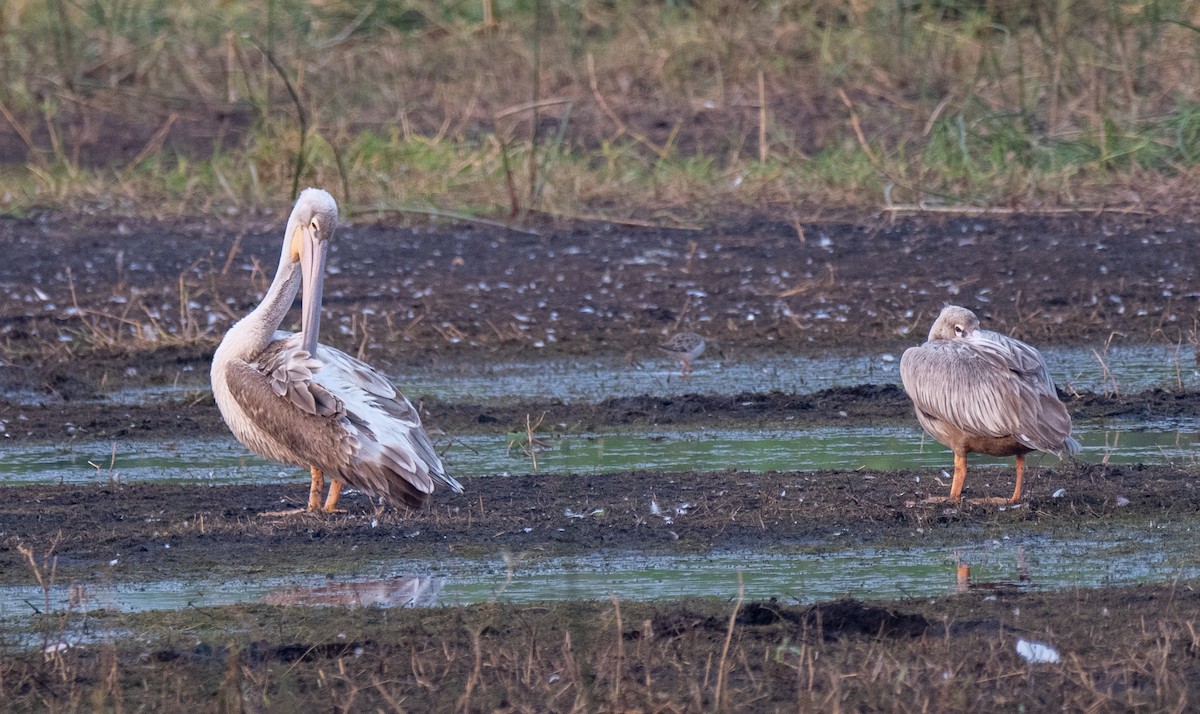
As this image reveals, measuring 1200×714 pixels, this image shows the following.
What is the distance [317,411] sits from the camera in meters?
6.32

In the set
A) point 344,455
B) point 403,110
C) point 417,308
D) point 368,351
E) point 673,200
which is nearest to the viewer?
point 344,455

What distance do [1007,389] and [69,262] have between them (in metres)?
7.15

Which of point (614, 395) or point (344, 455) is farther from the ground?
point (344, 455)

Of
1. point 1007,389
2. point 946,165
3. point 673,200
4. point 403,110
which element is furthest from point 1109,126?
point 1007,389

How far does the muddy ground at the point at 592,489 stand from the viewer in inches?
167

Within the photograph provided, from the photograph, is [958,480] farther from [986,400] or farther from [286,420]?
[286,420]

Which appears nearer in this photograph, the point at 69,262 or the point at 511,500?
the point at 511,500

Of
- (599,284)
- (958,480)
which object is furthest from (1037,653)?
(599,284)

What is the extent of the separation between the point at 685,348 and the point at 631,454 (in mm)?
1804

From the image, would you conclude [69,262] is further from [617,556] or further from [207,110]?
[617,556]

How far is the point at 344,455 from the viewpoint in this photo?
620 cm

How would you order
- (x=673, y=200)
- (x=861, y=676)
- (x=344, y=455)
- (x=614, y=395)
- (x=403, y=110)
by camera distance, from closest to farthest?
(x=861, y=676)
(x=344, y=455)
(x=614, y=395)
(x=673, y=200)
(x=403, y=110)

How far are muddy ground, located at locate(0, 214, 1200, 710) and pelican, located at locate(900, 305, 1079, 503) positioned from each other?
212mm

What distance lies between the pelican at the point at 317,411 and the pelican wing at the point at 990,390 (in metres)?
1.92
